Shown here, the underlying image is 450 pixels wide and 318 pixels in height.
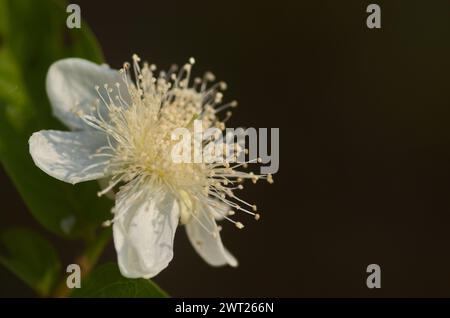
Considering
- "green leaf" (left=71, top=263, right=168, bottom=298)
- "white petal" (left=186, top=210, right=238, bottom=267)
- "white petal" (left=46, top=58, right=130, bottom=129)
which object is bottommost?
→ "green leaf" (left=71, top=263, right=168, bottom=298)

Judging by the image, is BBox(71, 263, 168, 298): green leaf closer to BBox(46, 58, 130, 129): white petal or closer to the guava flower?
the guava flower

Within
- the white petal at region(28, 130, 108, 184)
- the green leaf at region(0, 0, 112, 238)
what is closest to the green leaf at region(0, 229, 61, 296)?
the green leaf at region(0, 0, 112, 238)

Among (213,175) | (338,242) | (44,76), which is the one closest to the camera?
(213,175)

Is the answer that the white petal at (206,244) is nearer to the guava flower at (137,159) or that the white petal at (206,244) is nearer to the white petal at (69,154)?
the guava flower at (137,159)

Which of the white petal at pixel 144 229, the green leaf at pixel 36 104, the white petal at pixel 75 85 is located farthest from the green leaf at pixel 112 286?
the white petal at pixel 75 85

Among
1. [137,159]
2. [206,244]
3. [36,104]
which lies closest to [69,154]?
[137,159]
